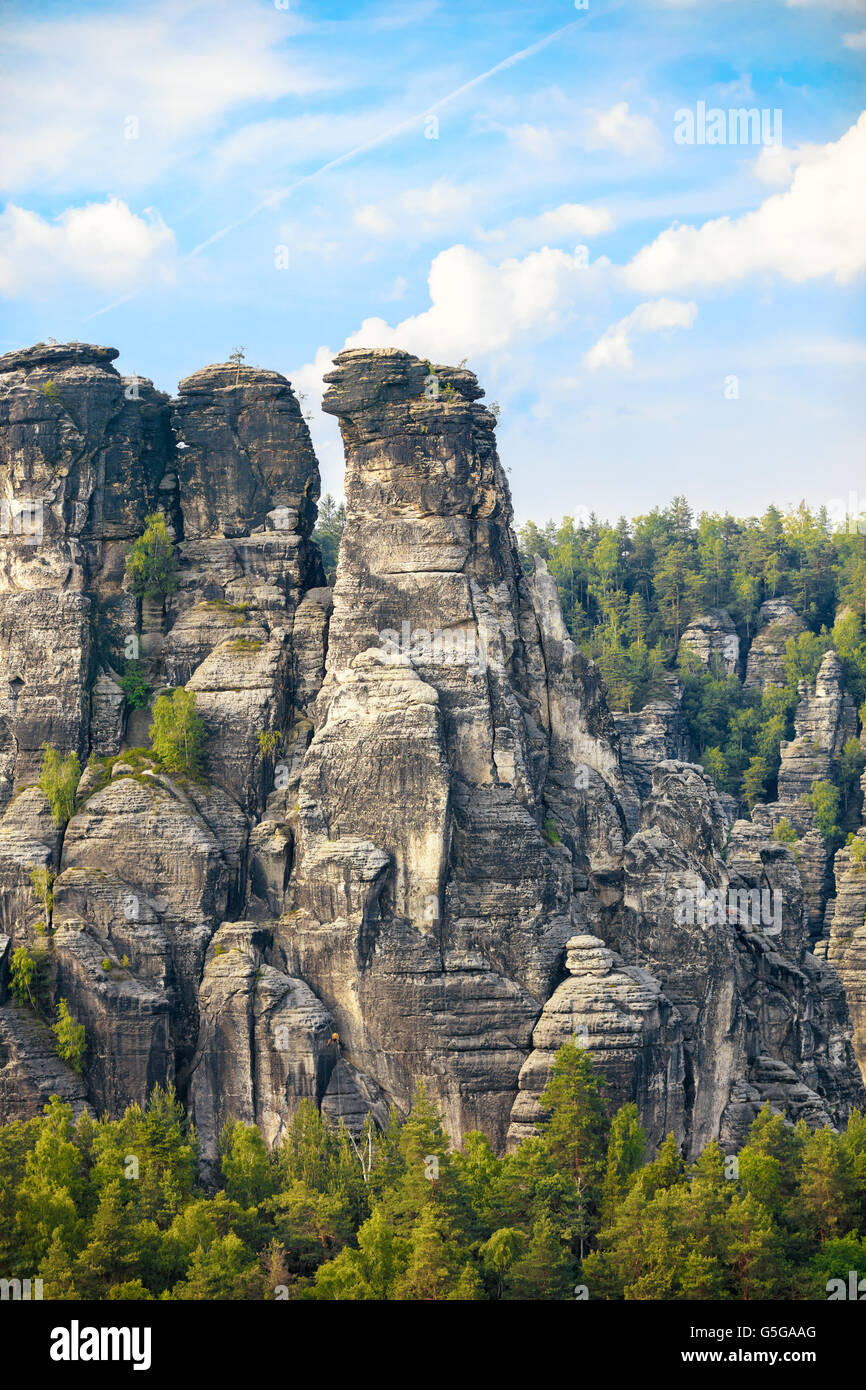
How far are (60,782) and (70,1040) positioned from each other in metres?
8.06

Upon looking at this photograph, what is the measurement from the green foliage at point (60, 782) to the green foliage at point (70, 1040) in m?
6.10

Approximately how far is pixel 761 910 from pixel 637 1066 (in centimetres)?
1110

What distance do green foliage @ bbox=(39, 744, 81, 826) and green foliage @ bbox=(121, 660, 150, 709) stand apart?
2.92 m

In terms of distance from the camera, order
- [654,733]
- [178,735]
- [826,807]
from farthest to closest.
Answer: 1. [654,733]
2. [826,807]
3. [178,735]

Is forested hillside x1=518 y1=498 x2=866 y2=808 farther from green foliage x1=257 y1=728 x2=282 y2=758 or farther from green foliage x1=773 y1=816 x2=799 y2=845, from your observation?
green foliage x1=257 y1=728 x2=282 y2=758

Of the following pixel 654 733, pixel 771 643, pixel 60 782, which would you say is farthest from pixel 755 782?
pixel 60 782

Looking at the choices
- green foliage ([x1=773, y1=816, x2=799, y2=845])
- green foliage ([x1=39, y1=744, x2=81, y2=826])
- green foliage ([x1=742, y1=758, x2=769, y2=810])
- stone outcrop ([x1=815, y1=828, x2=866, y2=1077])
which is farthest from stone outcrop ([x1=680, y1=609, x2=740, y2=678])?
green foliage ([x1=39, y1=744, x2=81, y2=826])

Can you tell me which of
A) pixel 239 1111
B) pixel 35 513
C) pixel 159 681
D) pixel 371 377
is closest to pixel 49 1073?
pixel 239 1111

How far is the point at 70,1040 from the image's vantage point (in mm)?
60906

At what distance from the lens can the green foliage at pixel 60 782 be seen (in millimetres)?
64562

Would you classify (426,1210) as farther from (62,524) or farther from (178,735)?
(62,524)

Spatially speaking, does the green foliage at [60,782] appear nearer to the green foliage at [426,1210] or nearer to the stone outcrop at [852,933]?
the green foliage at [426,1210]

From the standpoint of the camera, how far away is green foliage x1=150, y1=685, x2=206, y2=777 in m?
65.4

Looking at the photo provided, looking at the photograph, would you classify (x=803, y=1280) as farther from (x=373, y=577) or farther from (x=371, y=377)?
(x=371, y=377)
